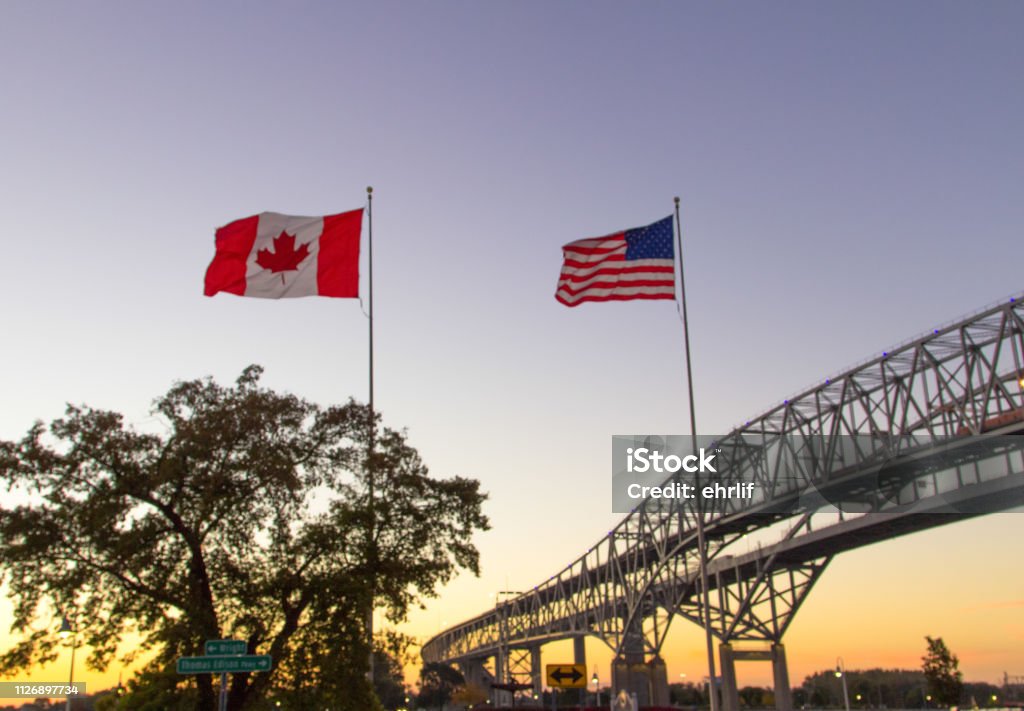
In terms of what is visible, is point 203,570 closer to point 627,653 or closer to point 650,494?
point 650,494

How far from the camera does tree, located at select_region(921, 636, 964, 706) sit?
381 ft

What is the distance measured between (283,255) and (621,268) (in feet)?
38.5

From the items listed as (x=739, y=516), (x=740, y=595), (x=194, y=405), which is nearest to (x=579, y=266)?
(x=194, y=405)

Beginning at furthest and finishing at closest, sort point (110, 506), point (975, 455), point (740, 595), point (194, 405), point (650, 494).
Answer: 1. point (650, 494)
2. point (740, 595)
3. point (975, 455)
4. point (194, 405)
5. point (110, 506)

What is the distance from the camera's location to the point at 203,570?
91.4 feet

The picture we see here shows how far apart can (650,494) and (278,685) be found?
254ft

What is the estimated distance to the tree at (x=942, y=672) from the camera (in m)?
116

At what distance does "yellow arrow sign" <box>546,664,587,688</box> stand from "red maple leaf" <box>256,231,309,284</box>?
557 inches

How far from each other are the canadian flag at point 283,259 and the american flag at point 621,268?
26.5 ft

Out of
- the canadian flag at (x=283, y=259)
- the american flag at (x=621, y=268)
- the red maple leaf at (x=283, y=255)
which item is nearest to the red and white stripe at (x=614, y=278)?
the american flag at (x=621, y=268)

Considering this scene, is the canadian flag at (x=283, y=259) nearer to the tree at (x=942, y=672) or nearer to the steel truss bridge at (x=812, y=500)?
the steel truss bridge at (x=812, y=500)

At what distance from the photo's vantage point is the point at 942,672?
11712 cm

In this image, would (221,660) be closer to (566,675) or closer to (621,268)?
(566,675)

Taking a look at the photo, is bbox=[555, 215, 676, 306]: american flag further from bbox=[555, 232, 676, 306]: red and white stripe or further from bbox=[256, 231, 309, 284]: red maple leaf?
bbox=[256, 231, 309, 284]: red maple leaf
